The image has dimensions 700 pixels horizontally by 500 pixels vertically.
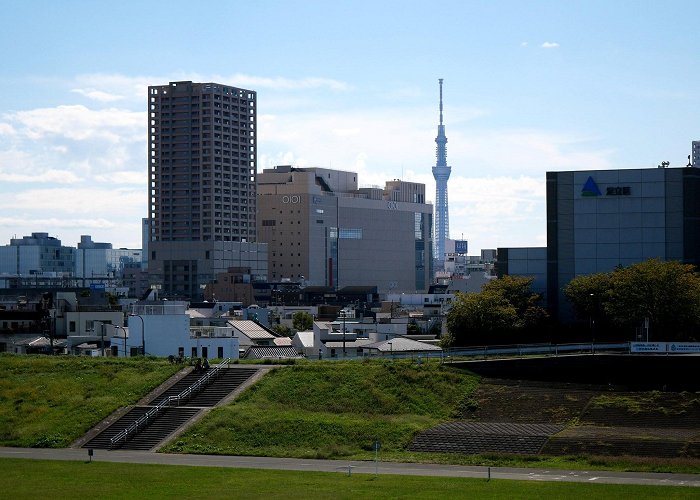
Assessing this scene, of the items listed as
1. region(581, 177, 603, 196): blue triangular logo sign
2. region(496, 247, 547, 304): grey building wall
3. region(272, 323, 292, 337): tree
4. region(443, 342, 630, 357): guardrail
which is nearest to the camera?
region(443, 342, 630, 357): guardrail

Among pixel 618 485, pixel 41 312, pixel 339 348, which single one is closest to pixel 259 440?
pixel 618 485

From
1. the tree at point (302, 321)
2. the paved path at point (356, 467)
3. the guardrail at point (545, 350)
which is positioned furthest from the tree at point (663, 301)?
the tree at point (302, 321)

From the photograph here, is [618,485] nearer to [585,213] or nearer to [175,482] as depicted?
[175,482]

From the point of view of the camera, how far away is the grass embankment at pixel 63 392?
2773 inches

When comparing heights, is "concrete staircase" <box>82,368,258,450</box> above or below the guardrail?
below

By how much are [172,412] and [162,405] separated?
1.28 metres

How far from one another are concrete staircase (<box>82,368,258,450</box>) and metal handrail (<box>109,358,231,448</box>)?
214mm

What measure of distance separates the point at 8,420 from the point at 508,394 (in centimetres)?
3027

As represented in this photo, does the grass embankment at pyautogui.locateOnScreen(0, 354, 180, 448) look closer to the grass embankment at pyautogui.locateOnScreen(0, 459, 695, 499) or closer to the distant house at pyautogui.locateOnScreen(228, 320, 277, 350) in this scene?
the grass embankment at pyautogui.locateOnScreen(0, 459, 695, 499)

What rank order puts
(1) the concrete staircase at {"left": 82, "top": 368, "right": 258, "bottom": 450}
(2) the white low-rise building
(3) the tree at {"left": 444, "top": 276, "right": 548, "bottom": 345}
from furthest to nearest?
(3) the tree at {"left": 444, "top": 276, "right": 548, "bottom": 345} < (2) the white low-rise building < (1) the concrete staircase at {"left": 82, "top": 368, "right": 258, "bottom": 450}

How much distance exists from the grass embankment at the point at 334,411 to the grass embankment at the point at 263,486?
7.24m

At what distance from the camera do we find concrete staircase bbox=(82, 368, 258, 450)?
67.8m

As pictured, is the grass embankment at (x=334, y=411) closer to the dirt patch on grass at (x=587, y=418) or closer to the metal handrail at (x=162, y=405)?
the dirt patch on grass at (x=587, y=418)

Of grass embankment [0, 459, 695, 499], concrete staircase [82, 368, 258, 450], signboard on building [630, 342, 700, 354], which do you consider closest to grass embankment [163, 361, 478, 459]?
concrete staircase [82, 368, 258, 450]
